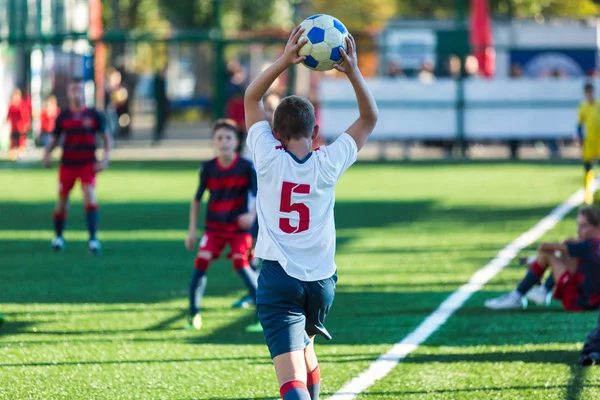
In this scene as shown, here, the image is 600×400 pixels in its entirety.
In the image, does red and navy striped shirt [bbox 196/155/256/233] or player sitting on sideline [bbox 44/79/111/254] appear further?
player sitting on sideline [bbox 44/79/111/254]

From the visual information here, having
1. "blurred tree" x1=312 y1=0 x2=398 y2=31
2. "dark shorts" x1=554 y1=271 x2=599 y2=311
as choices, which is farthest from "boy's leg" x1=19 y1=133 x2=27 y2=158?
"blurred tree" x1=312 y1=0 x2=398 y2=31

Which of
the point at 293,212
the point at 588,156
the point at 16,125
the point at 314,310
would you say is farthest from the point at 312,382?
the point at 16,125

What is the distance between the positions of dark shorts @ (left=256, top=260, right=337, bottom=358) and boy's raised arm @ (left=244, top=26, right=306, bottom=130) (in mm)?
724

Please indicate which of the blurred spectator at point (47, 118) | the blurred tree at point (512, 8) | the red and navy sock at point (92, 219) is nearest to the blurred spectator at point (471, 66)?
the blurred spectator at point (47, 118)

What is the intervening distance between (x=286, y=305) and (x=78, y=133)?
8.81m

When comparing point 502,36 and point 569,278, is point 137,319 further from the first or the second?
point 502,36

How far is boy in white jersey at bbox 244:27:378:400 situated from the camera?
5.10 metres

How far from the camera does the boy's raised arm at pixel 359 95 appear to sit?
524 cm

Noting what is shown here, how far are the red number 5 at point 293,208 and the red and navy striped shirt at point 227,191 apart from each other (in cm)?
371

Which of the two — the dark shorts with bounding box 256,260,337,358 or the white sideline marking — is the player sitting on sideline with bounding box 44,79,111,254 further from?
the dark shorts with bounding box 256,260,337,358

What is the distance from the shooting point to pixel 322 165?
17.0 feet

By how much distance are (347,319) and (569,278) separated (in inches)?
74.1

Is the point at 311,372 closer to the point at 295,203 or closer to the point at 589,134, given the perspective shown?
the point at 295,203

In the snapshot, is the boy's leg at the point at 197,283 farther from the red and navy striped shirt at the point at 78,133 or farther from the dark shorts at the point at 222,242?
the red and navy striped shirt at the point at 78,133
